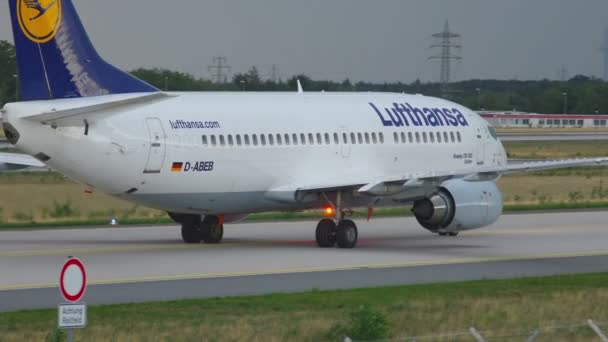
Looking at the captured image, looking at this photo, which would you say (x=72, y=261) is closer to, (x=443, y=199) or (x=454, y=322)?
(x=454, y=322)

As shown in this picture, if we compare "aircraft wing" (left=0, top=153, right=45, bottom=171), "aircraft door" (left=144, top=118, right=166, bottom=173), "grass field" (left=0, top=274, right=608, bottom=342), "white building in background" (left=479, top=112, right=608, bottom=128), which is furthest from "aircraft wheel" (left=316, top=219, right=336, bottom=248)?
"white building in background" (left=479, top=112, right=608, bottom=128)

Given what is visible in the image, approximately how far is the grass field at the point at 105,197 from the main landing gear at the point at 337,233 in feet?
32.9

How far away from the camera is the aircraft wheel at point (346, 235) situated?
33.2m

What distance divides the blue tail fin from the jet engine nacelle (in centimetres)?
915

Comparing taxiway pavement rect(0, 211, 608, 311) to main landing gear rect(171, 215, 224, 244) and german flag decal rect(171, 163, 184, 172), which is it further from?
german flag decal rect(171, 163, 184, 172)

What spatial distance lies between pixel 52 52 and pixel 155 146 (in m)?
3.26

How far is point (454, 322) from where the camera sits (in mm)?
20656

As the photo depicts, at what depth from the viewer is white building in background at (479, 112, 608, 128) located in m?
150

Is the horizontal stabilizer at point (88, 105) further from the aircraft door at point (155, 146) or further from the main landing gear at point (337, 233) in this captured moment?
the main landing gear at point (337, 233)

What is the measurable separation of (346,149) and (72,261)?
19.4m

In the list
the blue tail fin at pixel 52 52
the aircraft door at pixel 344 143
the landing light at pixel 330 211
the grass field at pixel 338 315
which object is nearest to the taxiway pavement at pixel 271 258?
the landing light at pixel 330 211

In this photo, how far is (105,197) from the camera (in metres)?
50.6

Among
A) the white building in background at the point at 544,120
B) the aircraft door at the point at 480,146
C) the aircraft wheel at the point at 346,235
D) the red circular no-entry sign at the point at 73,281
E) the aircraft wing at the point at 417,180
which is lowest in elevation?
the aircraft wheel at the point at 346,235

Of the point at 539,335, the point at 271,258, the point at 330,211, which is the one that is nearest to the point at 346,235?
the point at 330,211
